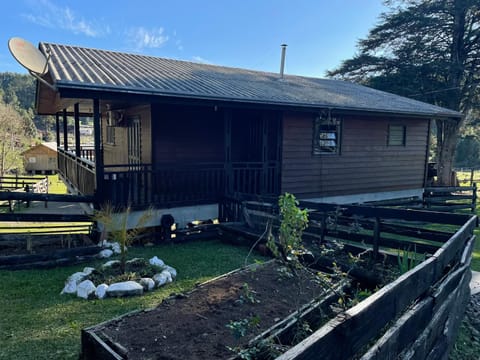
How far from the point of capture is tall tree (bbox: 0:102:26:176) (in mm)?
28422

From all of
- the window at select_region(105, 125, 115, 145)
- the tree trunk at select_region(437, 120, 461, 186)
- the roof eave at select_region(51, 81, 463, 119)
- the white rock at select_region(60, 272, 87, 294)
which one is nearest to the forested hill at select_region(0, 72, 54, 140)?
the window at select_region(105, 125, 115, 145)

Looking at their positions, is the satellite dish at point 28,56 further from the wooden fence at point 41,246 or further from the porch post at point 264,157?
the porch post at point 264,157

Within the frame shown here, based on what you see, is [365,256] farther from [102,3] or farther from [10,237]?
[102,3]

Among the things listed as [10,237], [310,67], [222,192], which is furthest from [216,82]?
[310,67]

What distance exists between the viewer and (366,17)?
2467cm

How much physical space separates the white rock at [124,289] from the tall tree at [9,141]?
27.4 m

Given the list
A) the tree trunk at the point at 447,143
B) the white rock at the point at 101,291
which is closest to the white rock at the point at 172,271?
the white rock at the point at 101,291

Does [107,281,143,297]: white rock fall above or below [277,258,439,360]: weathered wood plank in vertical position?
below

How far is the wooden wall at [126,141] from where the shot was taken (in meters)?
9.19

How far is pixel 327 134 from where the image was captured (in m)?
10.7

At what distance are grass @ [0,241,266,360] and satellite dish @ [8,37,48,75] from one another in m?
3.83

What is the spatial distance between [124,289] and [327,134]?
782 cm

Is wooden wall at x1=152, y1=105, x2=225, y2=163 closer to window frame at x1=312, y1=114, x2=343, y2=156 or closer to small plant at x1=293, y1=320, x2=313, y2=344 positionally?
window frame at x1=312, y1=114, x2=343, y2=156

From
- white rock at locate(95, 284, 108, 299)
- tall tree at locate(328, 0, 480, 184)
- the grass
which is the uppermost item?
tall tree at locate(328, 0, 480, 184)
